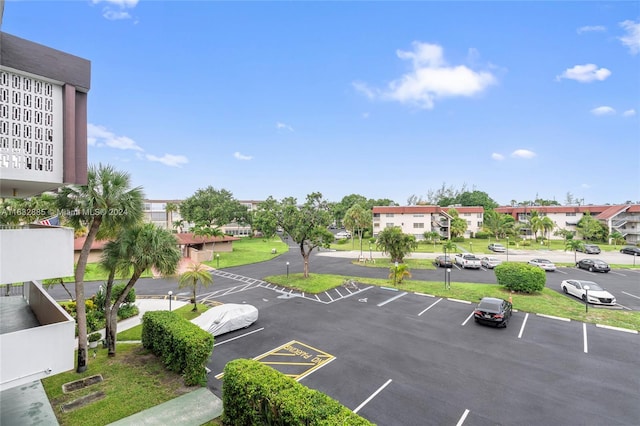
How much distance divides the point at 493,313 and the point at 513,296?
7.87 metres

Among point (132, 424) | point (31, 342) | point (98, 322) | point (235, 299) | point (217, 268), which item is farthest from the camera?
point (217, 268)

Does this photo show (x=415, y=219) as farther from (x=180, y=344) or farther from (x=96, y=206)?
(x=96, y=206)

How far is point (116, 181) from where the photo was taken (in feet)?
36.8

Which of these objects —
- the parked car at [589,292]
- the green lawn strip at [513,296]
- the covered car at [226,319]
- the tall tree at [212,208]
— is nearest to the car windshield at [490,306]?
the green lawn strip at [513,296]

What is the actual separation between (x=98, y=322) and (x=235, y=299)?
26.8 feet

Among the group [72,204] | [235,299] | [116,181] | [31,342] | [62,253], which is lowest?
[235,299]

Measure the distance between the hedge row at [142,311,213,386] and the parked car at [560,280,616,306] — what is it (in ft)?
72.4

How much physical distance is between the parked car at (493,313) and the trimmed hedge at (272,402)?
1234cm

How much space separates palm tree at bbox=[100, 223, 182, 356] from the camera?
12.4 metres

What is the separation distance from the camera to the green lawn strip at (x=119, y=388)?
8961mm

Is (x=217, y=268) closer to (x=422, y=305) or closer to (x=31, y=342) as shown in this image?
(x=422, y=305)

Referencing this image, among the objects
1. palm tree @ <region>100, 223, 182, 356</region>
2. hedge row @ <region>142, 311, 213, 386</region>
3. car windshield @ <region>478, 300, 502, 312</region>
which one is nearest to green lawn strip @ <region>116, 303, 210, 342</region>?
palm tree @ <region>100, 223, 182, 356</region>

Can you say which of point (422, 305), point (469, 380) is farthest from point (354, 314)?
point (469, 380)

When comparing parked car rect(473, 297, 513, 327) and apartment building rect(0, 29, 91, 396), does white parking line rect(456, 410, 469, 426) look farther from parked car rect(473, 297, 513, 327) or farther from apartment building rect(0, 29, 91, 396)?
apartment building rect(0, 29, 91, 396)
